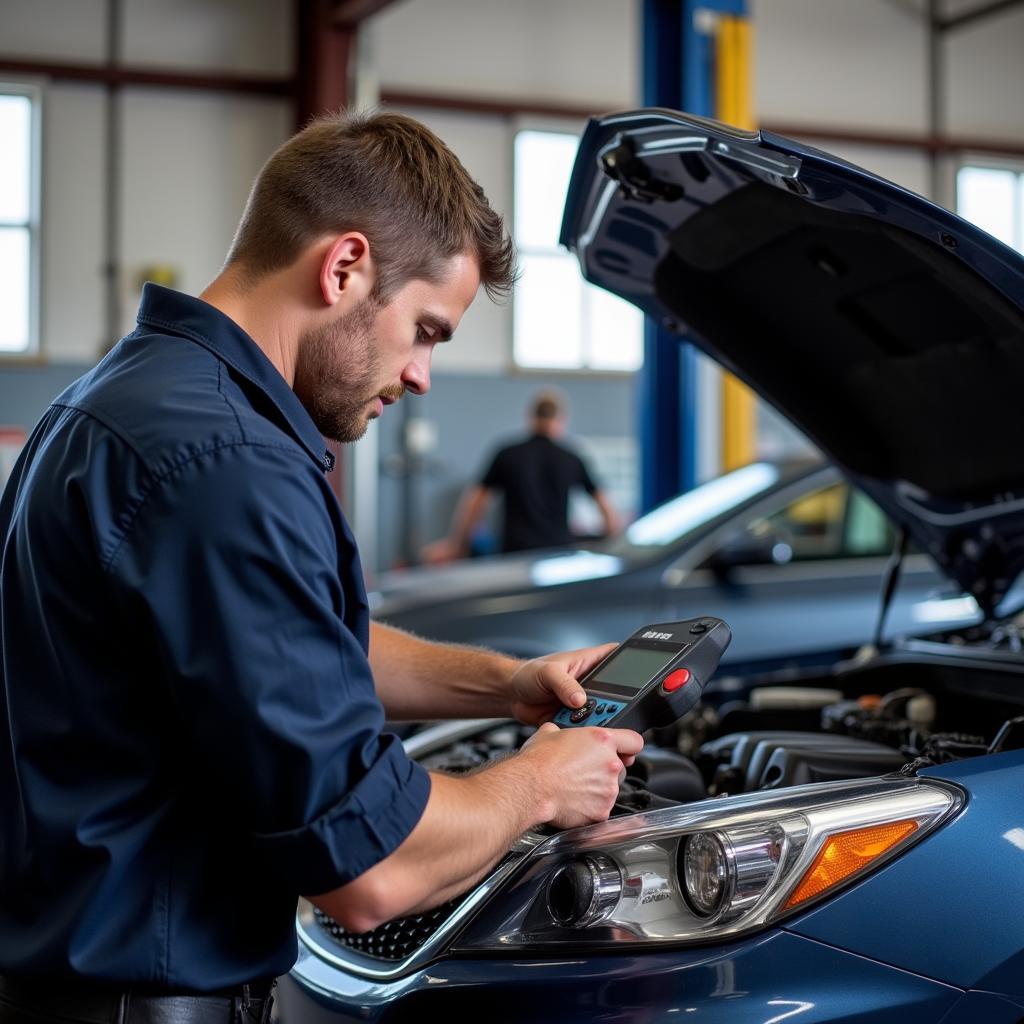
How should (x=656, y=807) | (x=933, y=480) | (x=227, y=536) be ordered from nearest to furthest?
(x=227, y=536), (x=656, y=807), (x=933, y=480)

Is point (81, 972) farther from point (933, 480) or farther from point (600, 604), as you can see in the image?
point (600, 604)

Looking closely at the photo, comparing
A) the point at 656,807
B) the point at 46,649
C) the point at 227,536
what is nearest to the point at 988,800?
the point at 656,807

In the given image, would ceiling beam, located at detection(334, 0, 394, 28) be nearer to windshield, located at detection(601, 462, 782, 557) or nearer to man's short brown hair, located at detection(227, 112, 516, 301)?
windshield, located at detection(601, 462, 782, 557)

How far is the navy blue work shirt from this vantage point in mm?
1203

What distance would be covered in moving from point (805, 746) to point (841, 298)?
0.78 meters

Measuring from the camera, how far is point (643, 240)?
2322mm

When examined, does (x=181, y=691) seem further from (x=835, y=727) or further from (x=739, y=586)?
(x=739, y=586)

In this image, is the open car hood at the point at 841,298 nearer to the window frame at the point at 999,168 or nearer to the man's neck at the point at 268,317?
the man's neck at the point at 268,317

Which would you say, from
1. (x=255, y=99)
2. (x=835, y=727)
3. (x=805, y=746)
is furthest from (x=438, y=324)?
(x=255, y=99)

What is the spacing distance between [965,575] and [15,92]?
9713mm

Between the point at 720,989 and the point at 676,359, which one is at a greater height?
the point at 676,359

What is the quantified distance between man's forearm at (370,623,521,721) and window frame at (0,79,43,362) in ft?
30.2

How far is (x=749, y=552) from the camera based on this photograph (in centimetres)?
456

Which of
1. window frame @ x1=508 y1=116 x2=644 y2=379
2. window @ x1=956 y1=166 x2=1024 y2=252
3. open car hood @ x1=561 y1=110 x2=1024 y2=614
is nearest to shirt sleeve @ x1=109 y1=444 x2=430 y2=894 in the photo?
open car hood @ x1=561 y1=110 x2=1024 y2=614
